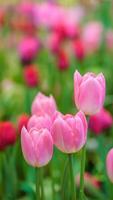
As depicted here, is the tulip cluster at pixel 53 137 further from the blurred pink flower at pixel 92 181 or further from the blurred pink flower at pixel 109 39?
the blurred pink flower at pixel 109 39

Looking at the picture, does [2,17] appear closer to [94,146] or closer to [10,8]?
[10,8]

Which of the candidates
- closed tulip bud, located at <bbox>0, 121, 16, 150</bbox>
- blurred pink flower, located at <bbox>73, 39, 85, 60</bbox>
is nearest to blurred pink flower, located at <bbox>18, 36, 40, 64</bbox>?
blurred pink flower, located at <bbox>73, 39, 85, 60</bbox>

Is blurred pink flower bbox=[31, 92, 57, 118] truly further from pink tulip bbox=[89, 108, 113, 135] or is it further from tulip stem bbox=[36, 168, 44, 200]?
pink tulip bbox=[89, 108, 113, 135]

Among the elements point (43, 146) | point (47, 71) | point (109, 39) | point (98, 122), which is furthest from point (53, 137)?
point (109, 39)

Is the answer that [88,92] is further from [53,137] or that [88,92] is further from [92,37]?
[92,37]

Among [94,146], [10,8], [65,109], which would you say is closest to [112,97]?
[65,109]

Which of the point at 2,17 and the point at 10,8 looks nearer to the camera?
the point at 2,17

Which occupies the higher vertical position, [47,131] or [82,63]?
[47,131]
